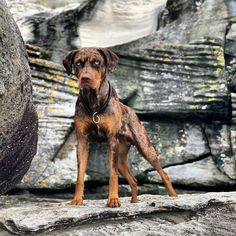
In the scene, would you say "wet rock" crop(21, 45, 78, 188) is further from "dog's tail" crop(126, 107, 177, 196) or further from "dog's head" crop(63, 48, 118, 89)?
"dog's head" crop(63, 48, 118, 89)

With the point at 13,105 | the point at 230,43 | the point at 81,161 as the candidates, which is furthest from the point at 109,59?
the point at 230,43

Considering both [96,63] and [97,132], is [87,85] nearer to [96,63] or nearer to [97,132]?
[96,63]

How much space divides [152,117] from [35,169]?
8.30 feet

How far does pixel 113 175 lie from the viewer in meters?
5.80

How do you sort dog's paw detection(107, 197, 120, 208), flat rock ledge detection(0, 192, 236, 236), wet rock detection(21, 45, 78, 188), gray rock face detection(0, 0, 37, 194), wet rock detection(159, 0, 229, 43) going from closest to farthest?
gray rock face detection(0, 0, 37, 194) < flat rock ledge detection(0, 192, 236, 236) < dog's paw detection(107, 197, 120, 208) < wet rock detection(21, 45, 78, 188) < wet rock detection(159, 0, 229, 43)

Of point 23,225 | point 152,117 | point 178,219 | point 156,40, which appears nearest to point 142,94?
point 152,117

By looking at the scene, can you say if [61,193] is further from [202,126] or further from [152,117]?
[202,126]

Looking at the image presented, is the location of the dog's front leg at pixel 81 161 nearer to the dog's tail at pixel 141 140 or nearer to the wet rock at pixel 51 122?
the dog's tail at pixel 141 140

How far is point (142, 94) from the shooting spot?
31.5ft

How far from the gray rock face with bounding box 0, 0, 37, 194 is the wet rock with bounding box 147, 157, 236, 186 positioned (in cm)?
436

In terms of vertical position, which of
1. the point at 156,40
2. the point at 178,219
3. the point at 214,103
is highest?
the point at 156,40

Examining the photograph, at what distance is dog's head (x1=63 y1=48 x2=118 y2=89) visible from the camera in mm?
5469

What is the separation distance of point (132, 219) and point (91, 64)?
6.16ft

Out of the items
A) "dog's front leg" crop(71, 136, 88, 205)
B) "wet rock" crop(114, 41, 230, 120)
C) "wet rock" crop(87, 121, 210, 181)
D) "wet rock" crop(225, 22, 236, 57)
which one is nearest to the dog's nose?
"dog's front leg" crop(71, 136, 88, 205)
